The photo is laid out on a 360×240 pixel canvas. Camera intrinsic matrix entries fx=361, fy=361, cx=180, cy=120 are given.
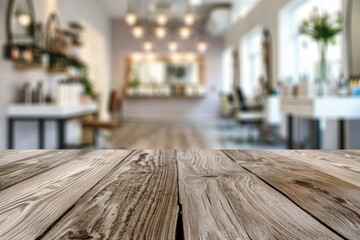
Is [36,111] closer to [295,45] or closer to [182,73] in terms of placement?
[295,45]

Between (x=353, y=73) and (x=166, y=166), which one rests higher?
(x=353, y=73)

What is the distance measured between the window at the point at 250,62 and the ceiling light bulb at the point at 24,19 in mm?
5964

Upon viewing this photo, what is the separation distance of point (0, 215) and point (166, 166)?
426 millimetres

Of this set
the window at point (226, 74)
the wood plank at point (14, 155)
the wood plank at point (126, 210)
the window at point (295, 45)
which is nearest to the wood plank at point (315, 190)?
the wood plank at point (126, 210)

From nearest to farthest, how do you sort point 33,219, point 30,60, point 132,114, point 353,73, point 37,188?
point 33,219 → point 37,188 → point 353,73 → point 30,60 → point 132,114

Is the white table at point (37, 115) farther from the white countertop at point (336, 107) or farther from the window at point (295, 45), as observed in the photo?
the window at point (295, 45)

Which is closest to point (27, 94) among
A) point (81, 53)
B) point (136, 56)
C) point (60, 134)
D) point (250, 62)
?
point (60, 134)

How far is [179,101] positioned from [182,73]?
1077 millimetres

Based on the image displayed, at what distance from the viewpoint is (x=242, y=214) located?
0.51 meters

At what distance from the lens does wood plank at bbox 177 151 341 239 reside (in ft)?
1.45

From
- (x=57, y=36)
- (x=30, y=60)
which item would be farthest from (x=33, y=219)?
(x=57, y=36)

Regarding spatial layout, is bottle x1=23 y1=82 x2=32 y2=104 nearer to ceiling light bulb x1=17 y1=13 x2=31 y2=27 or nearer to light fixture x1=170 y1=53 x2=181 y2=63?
ceiling light bulb x1=17 y1=13 x2=31 y2=27

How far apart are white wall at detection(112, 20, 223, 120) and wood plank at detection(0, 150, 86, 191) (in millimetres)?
12375

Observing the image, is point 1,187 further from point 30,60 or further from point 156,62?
point 156,62
